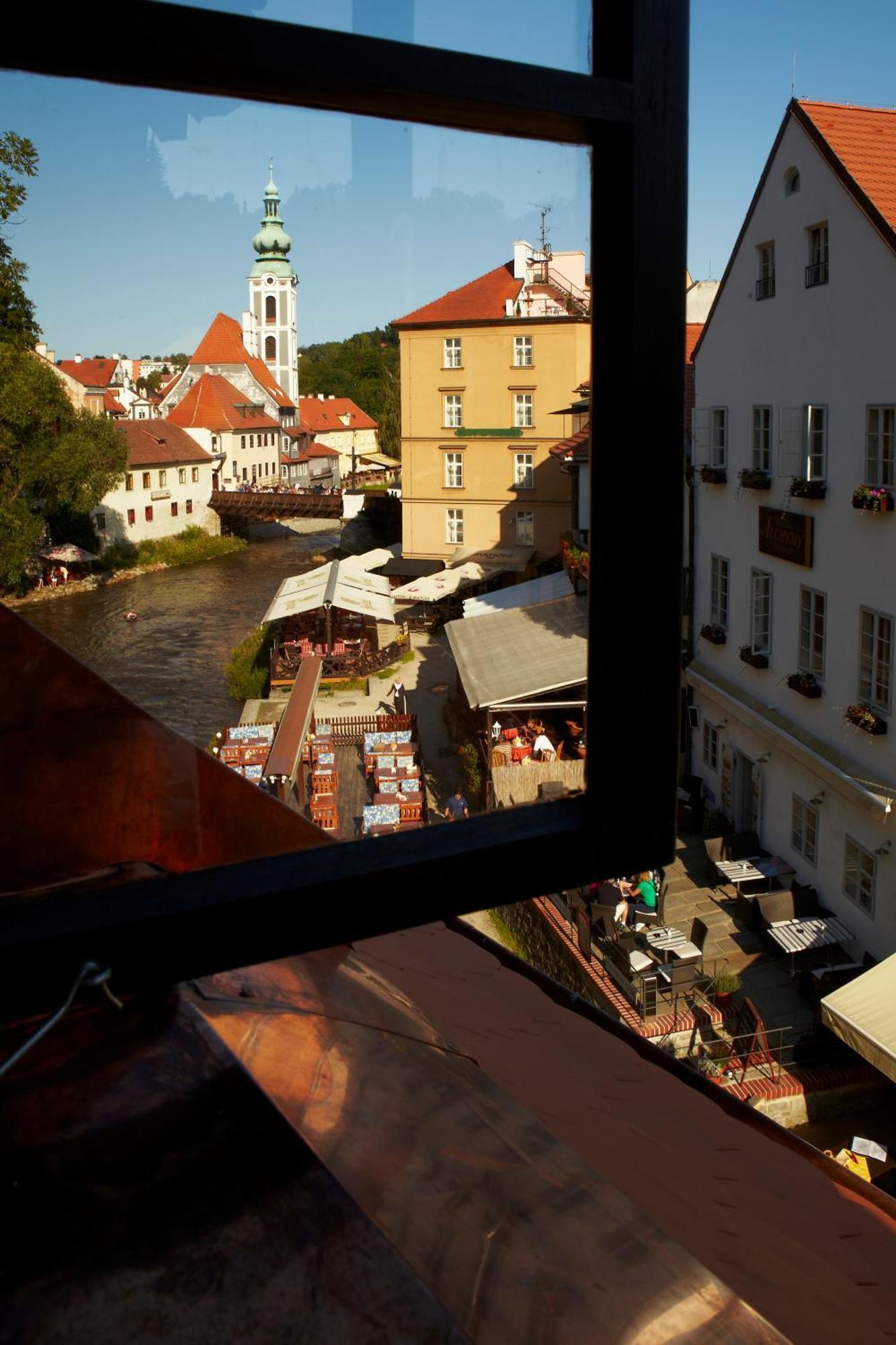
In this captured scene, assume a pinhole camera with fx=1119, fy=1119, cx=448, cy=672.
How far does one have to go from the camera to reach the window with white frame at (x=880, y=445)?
382 inches

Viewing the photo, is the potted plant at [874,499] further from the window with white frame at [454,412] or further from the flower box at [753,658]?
the window with white frame at [454,412]

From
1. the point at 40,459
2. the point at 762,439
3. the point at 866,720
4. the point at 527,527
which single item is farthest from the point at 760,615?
the point at 40,459

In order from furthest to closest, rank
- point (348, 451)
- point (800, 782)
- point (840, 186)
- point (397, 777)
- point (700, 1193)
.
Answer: point (800, 782), point (840, 186), point (397, 777), point (348, 451), point (700, 1193)

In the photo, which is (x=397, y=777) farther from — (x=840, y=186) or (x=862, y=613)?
(x=840, y=186)

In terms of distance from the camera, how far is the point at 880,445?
387 inches

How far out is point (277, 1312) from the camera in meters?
0.70

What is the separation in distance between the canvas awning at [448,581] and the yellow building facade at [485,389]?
3809 mm

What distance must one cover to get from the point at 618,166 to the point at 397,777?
231 centimetres

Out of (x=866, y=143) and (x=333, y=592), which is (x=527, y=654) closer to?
(x=333, y=592)

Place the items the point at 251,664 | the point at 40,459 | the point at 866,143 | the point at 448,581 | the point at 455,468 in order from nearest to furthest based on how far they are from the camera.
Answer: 1. the point at 40,459
2. the point at 251,664
3. the point at 455,468
4. the point at 448,581
5. the point at 866,143

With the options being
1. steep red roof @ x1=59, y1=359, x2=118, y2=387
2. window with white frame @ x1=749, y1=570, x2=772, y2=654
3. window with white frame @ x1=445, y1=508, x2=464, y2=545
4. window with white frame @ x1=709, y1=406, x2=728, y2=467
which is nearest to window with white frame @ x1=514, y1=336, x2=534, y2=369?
steep red roof @ x1=59, y1=359, x2=118, y2=387

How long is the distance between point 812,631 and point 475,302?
10691 millimetres

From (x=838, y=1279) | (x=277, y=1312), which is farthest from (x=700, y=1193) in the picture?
(x=277, y=1312)

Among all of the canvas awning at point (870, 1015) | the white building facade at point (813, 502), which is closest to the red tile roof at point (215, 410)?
the canvas awning at point (870, 1015)
